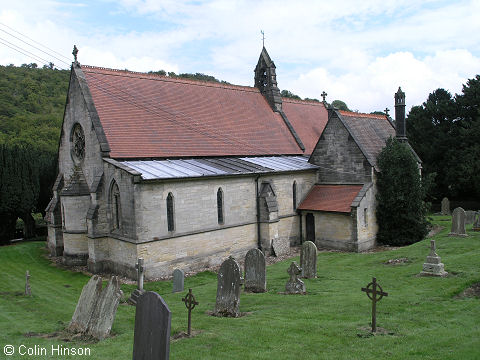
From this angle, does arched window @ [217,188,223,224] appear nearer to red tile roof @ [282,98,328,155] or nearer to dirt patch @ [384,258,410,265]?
dirt patch @ [384,258,410,265]

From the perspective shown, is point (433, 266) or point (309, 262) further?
point (309, 262)

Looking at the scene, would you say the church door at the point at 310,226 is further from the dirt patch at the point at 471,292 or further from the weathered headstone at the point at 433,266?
the dirt patch at the point at 471,292

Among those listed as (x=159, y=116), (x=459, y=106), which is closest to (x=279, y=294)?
(x=159, y=116)

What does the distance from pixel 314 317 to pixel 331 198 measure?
16081 mm

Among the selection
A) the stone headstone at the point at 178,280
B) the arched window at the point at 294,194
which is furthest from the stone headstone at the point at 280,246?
the stone headstone at the point at 178,280

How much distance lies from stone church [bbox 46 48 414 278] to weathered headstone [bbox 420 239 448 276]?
28.3ft

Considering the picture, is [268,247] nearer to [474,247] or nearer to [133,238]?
[133,238]

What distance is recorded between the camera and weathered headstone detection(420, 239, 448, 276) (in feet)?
52.5

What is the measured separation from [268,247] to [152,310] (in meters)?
19.2

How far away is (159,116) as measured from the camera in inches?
1016

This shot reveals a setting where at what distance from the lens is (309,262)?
59.4ft

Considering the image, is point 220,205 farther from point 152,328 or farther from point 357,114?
point 152,328

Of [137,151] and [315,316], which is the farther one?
[137,151]

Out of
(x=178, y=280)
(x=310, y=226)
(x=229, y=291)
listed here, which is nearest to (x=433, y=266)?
(x=229, y=291)
